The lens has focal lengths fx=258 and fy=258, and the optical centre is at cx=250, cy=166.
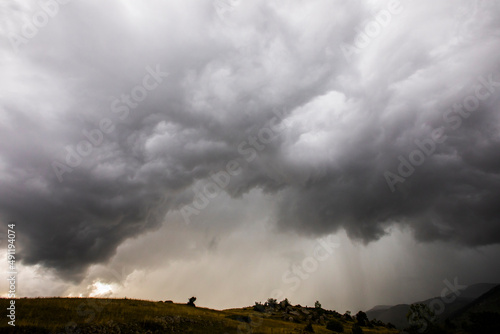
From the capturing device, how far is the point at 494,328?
3206cm

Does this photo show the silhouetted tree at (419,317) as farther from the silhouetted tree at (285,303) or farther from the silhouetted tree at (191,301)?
the silhouetted tree at (285,303)

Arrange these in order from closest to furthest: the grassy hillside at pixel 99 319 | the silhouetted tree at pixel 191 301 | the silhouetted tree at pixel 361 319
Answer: the grassy hillside at pixel 99 319, the silhouetted tree at pixel 191 301, the silhouetted tree at pixel 361 319

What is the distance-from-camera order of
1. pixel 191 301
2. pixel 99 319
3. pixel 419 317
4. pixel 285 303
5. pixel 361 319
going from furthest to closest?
pixel 285 303
pixel 361 319
pixel 191 301
pixel 419 317
pixel 99 319

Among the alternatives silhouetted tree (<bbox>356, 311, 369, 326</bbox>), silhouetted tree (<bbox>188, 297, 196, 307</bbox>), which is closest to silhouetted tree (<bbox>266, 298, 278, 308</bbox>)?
silhouetted tree (<bbox>356, 311, 369, 326</bbox>)

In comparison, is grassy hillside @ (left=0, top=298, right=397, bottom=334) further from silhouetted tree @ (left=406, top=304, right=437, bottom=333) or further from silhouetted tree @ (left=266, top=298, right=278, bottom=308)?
silhouetted tree @ (left=266, top=298, right=278, bottom=308)

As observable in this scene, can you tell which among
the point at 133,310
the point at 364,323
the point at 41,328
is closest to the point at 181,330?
the point at 133,310

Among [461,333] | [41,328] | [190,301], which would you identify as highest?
[190,301]

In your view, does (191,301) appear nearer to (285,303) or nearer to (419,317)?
(285,303)

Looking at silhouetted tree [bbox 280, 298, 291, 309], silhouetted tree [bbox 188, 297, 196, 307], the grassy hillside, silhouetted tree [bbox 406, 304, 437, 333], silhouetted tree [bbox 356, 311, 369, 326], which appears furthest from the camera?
silhouetted tree [bbox 280, 298, 291, 309]

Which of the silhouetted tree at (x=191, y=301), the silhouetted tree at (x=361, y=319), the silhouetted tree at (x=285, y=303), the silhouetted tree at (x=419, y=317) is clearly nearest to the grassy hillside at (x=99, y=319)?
the silhouetted tree at (x=191, y=301)

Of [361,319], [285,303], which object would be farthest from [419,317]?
[285,303]

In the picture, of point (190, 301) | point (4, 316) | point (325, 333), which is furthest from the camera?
point (190, 301)

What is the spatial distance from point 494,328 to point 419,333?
1132 centimetres

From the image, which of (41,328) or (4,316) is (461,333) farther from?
(4,316)
